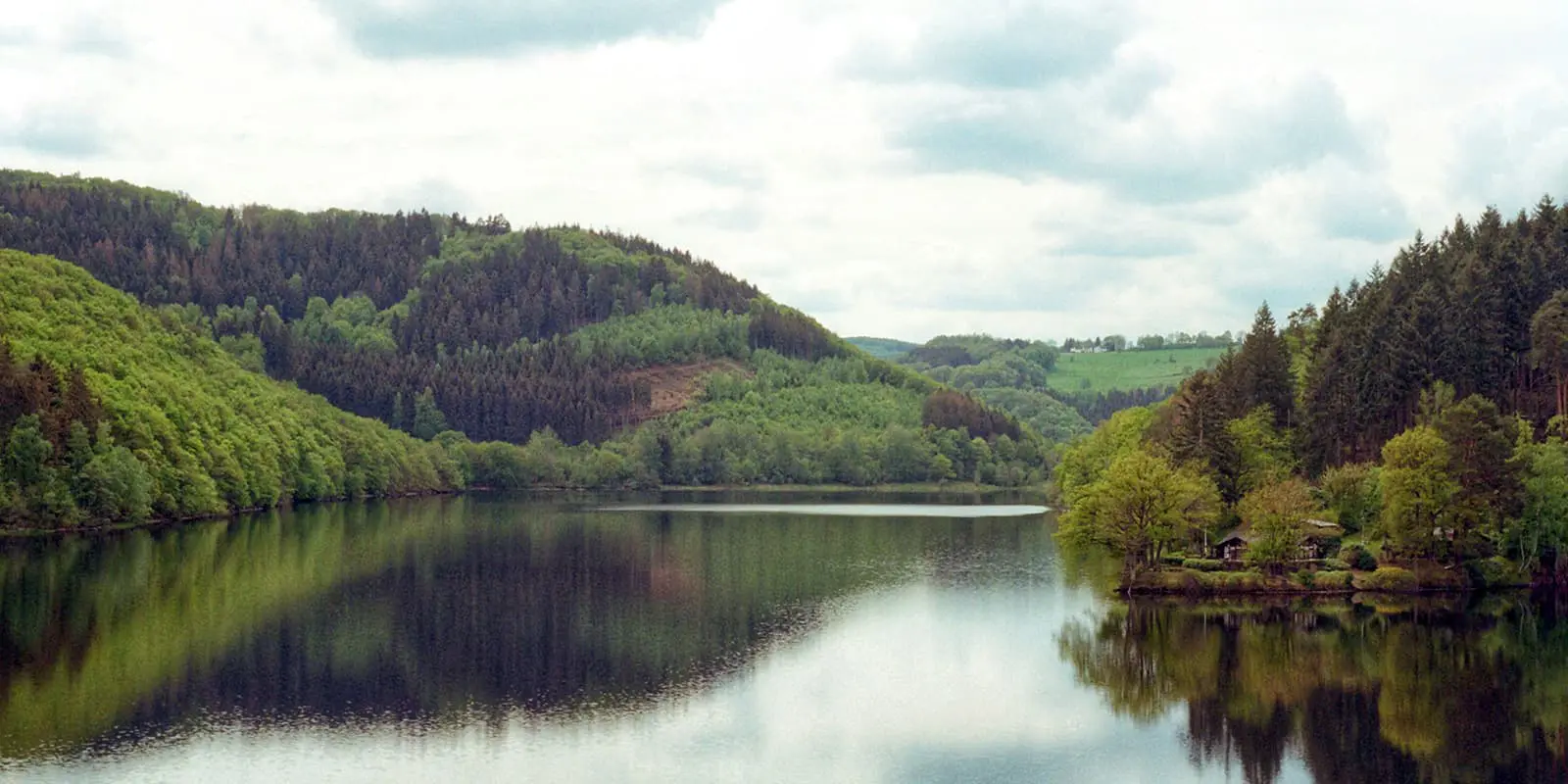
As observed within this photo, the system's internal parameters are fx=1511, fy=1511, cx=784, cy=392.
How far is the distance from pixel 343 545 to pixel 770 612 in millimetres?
43720

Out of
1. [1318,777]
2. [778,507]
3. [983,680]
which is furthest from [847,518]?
[1318,777]

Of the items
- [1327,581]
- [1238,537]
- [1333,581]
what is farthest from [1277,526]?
[1238,537]

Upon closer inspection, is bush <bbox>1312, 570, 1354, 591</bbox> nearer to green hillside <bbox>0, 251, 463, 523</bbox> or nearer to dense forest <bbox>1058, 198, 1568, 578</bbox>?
dense forest <bbox>1058, 198, 1568, 578</bbox>

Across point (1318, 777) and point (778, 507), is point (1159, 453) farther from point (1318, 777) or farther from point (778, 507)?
point (778, 507)

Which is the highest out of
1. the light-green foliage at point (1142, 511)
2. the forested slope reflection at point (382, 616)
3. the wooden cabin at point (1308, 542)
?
the light-green foliage at point (1142, 511)

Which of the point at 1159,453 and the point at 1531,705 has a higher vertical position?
the point at 1159,453

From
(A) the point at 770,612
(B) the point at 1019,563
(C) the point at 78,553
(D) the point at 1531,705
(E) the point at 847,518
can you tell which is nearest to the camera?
(D) the point at 1531,705

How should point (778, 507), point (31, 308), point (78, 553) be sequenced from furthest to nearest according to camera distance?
point (778, 507), point (31, 308), point (78, 553)

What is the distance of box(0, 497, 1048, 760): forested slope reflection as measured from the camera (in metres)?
55.0

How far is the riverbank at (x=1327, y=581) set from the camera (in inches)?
3310

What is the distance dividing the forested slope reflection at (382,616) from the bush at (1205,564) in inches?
768

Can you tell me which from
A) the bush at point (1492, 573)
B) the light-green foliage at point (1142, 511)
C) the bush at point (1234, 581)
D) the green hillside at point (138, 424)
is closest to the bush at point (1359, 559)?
the bush at point (1492, 573)

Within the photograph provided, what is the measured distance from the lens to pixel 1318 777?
47031 millimetres

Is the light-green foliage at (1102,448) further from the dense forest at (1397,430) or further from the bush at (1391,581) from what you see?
the bush at (1391,581)
